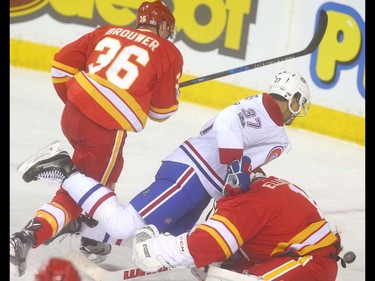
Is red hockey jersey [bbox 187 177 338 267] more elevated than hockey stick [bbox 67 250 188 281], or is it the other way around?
red hockey jersey [bbox 187 177 338 267]

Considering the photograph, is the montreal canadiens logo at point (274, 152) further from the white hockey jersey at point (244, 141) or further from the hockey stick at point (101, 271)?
the hockey stick at point (101, 271)

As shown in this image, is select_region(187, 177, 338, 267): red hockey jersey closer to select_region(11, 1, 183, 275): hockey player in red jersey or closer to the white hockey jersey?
the white hockey jersey

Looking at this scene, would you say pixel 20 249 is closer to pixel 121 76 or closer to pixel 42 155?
pixel 42 155

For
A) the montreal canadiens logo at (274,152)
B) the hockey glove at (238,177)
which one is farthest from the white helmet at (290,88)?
the hockey glove at (238,177)

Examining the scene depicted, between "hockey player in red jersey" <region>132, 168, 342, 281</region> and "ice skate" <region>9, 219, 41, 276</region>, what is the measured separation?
330 millimetres

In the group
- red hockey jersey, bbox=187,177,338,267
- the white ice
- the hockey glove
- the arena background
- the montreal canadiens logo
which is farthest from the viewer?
the arena background

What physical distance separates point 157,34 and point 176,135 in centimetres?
160

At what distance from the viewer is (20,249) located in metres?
2.43

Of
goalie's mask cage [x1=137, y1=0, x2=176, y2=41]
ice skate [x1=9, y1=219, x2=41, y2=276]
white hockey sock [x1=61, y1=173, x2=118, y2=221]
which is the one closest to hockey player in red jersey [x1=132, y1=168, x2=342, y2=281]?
white hockey sock [x1=61, y1=173, x2=118, y2=221]

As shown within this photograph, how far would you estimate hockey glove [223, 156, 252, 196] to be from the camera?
8.05 feet

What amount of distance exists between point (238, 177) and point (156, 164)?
5.00ft
